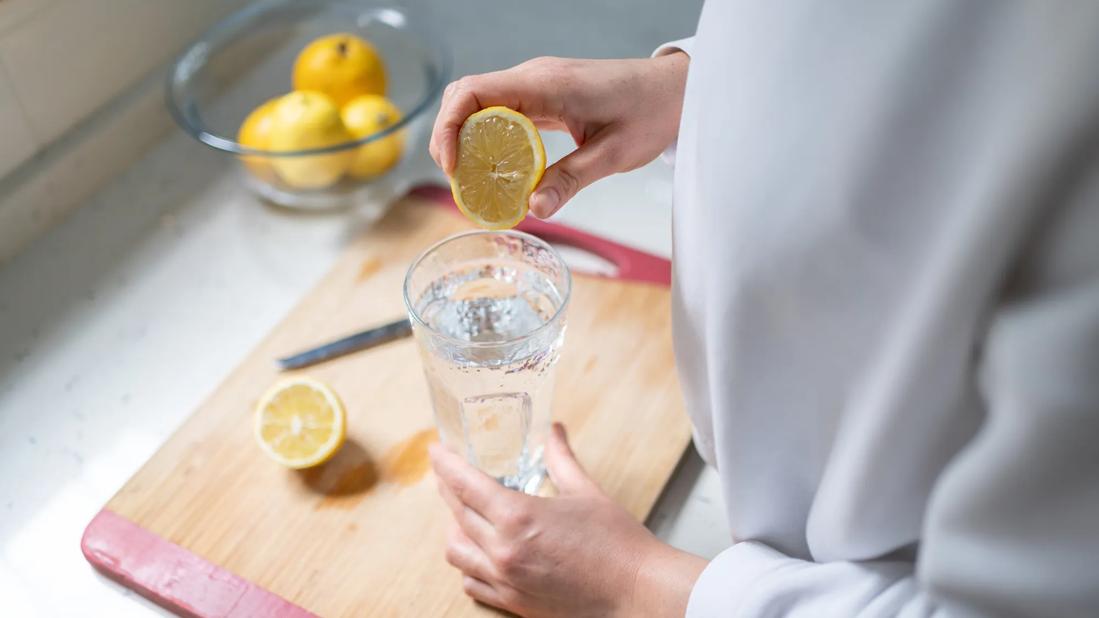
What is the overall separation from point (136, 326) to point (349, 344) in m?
0.23

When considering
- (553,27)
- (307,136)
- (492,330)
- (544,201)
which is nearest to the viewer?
(544,201)

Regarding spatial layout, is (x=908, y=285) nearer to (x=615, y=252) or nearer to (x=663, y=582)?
(x=663, y=582)

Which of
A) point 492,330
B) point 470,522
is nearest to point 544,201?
point 492,330

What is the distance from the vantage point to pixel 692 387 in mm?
673

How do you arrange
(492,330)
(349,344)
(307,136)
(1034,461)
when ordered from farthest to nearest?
(307,136) < (349,344) < (492,330) < (1034,461)

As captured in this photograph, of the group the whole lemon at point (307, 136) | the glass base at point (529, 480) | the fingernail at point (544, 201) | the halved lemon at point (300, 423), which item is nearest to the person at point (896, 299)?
the fingernail at point (544, 201)

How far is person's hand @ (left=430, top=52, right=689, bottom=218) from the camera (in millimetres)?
691

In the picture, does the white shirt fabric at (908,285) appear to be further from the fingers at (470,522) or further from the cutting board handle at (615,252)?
the cutting board handle at (615,252)

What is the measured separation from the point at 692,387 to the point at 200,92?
0.80 meters

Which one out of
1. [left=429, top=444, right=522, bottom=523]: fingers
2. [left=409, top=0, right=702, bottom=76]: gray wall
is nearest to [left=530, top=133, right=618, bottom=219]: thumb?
[left=429, top=444, right=522, bottom=523]: fingers

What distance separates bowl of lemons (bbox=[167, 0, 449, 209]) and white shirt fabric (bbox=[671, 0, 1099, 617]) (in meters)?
0.58

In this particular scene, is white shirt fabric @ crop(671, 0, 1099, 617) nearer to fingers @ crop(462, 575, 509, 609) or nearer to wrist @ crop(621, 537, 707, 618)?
wrist @ crop(621, 537, 707, 618)

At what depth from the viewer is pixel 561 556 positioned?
0.70 m

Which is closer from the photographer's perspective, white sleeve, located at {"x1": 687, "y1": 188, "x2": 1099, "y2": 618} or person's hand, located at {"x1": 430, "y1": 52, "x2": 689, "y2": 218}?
white sleeve, located at {"x1": 687, "y1": 188, "x2": 1099, "y2": 618}
